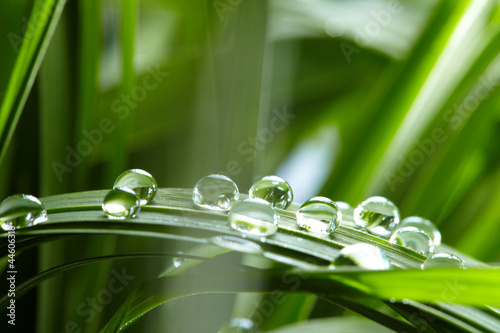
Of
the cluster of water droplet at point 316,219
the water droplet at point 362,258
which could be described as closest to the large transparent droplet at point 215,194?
the cluster of water droplet at point 316,219

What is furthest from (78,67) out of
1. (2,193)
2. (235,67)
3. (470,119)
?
(470,119)

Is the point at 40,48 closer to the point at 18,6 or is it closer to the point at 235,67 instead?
the point at 18,6

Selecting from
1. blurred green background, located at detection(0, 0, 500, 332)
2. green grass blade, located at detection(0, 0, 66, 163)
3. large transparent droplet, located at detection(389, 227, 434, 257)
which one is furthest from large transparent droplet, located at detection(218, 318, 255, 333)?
green grass blade, located at detection(0, 0, 66, 163)

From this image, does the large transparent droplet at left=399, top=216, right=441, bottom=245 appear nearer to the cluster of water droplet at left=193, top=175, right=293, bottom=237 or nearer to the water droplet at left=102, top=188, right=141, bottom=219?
the cluster of water droplet at left=193, top=175, right=293, bottom=237

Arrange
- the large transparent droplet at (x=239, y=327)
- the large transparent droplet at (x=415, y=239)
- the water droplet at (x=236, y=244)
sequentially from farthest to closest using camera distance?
the large transparent droplet at (x=239, y=327), the large transparent droplet at (x=415, y=239), the water droplet at (x=236, y=244)

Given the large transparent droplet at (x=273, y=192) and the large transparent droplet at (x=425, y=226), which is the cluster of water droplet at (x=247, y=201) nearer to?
the large transparent droplet at (x=273, y=192)

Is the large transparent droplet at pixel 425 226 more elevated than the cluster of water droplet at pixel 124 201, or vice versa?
the cluster of water droplet at pixel 124 201
